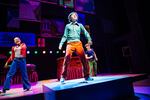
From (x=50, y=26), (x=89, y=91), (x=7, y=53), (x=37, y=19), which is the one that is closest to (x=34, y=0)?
(x=37, y=19)

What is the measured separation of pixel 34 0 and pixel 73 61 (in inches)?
133

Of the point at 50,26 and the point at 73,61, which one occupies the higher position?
the point at 50,26

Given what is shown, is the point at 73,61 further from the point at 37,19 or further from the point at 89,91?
the point at 89,91

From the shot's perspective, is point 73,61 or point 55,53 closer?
point 73,61

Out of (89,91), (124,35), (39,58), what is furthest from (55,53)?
(89,91)

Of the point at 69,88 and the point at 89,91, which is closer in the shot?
the point at 69,88

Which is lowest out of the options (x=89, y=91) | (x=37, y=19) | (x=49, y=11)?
(x=89, y=91)

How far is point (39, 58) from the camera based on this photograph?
8.17m

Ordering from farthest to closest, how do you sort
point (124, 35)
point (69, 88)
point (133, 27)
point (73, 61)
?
point (124, 35)
point (133, 27)
point (73, 61)
point (69, 88)

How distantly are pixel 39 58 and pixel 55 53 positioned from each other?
90 centimetres

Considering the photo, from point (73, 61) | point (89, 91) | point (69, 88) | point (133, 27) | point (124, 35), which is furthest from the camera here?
point (124, 35)

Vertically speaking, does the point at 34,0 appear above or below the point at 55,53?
above

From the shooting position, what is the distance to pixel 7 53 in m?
7.56

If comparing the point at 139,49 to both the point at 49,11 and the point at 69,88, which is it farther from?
the point at 69,88
